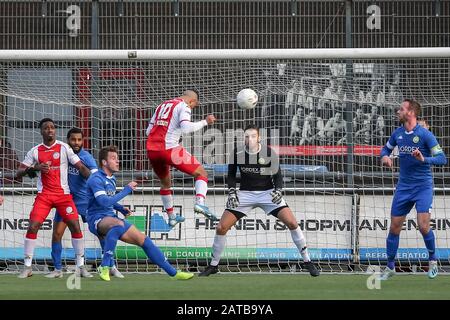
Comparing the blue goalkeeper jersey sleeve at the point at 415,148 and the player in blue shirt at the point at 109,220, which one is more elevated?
the blue goalkeeper jersey sleeve at the point at 415,148

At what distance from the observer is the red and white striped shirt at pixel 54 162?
14.9 meters

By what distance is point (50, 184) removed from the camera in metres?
14.9

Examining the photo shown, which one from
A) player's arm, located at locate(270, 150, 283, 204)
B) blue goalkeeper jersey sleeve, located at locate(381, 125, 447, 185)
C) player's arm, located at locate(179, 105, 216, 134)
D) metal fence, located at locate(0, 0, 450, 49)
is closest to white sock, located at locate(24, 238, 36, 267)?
player's arm, located at locate(179, 105, 216, 134)

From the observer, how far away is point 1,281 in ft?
45.4

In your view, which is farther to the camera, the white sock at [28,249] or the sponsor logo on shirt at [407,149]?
the white sock at [28,249]

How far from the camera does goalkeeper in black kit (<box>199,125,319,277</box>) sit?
14578 mm

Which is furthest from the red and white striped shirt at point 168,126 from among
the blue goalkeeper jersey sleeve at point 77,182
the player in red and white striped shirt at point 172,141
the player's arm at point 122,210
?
the blue goalkeeper jersey sleeve at point 77,182

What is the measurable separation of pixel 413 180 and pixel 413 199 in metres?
0.25

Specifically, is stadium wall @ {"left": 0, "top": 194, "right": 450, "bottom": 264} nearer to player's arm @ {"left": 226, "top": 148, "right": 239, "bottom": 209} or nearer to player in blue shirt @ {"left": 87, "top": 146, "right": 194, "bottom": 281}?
player's arm @ {"left": 226, "top": 148, "right": 239, "bottom": 209}

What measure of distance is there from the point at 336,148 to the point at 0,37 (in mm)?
6429

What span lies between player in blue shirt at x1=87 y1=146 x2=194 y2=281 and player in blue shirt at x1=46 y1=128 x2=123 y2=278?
1174 millimetres

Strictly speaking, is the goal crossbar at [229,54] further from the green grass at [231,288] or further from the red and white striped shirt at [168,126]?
the green grass at [231,288]

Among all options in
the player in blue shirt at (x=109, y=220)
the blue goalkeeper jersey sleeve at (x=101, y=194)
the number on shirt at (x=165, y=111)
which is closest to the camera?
the player in blue shirt at (x=109, y=220)

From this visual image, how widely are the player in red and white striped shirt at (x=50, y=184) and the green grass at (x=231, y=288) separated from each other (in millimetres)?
563
